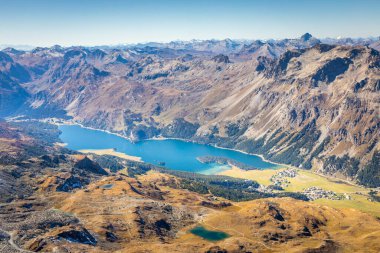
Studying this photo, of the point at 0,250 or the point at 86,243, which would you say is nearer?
the point at 0,250

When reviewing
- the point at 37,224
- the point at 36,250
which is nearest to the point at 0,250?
the point at 36,250

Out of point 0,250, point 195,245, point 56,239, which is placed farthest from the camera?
point 195,245

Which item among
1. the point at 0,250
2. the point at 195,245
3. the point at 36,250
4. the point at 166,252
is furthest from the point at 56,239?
the point at 195,245

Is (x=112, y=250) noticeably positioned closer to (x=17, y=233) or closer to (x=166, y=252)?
(x=166, y=252)

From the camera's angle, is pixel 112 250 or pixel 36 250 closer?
pixel 36 250

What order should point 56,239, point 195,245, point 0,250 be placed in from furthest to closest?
1. point 195,245
2. point 56,239
3. point 0,250

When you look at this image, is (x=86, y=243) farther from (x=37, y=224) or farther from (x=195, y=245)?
(x=195, y=245)

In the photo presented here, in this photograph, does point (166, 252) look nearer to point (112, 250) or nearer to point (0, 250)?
point (112, 250)

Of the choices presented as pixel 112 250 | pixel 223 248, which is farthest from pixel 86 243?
pixel 223 248
